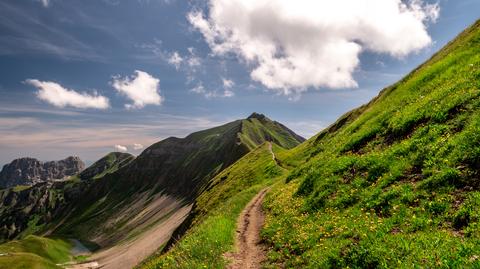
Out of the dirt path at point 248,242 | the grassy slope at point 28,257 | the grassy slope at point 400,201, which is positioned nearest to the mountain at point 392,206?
the grassy slope at point 400,201

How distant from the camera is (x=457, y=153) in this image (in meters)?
16.5

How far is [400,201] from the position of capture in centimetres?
1603

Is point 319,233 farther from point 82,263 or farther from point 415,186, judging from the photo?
point 82,263

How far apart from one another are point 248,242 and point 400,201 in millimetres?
10265

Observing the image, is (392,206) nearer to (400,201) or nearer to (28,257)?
(400,201)

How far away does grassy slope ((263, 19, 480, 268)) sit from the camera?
38.7ft

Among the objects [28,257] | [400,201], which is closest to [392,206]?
[400,201]

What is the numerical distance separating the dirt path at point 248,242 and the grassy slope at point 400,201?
0.91 metres

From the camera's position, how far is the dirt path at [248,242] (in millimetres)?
18080

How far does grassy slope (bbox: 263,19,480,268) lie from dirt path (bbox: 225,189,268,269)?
91 centimetres

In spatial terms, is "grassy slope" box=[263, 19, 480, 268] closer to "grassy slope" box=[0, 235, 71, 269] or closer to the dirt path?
the dirt path

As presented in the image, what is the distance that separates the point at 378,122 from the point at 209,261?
23865mm

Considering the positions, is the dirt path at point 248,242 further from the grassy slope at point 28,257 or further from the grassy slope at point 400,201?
the grassy slope at point 28,257

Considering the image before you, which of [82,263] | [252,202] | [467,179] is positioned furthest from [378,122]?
[82,263]
